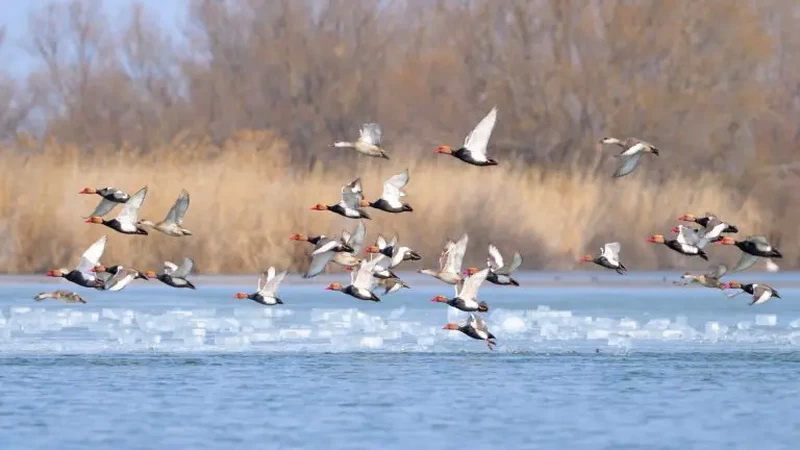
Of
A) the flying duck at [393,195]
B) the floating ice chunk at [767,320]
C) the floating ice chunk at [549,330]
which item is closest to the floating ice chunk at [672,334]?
the floating ice chunk at [549,330]

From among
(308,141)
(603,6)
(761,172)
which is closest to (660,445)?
(761,172)

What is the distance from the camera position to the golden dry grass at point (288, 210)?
1091 inches

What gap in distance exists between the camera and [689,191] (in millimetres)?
30609

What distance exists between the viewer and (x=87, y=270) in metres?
19.7

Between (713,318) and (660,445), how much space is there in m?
9.82

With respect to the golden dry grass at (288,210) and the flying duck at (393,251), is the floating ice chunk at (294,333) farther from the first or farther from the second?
the golden dry grass at (288,210)

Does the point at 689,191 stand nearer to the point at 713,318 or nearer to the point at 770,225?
the point at 770,225

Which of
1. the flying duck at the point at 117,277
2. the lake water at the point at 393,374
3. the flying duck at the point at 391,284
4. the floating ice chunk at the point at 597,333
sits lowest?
the lake water at the point at 393,374

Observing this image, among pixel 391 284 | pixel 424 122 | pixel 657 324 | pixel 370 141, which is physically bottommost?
pixel 657 324

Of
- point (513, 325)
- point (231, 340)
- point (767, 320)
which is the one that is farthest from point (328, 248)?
point (767, 320)

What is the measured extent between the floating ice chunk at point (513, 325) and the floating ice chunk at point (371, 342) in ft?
5.68

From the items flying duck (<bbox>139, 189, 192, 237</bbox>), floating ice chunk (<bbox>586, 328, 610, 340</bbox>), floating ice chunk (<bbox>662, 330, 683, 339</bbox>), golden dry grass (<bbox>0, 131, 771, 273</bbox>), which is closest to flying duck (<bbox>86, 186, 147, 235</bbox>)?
flying duck (<bbox>139, 189, 192, 237</bbox>)

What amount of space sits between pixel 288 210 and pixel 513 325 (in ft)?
23.9

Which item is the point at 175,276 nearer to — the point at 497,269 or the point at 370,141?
the point at 370,141
